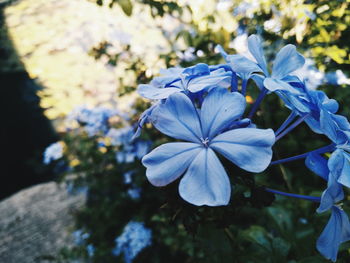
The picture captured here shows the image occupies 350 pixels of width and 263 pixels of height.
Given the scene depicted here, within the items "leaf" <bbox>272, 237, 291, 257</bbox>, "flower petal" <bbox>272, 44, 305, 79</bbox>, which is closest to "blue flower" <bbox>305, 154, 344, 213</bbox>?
"flower petal" <bbox>272, 44, 305, 79</bbox>

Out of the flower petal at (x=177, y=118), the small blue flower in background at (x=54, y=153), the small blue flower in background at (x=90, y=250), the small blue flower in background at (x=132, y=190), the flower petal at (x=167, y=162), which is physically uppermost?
the flower petal at (x=177, y=118)

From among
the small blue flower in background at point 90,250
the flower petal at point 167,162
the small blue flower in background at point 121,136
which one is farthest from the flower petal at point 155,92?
the small blue flower in background at point 90,250

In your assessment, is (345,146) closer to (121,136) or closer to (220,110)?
(220,110)

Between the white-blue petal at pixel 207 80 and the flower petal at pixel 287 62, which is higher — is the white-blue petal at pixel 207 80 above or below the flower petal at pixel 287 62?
above

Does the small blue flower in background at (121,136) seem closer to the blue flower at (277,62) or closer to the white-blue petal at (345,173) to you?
the blue flower at (277,62)

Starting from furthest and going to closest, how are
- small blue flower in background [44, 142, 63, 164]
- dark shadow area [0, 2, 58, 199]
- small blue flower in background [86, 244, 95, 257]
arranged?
dark shadow area [0, 2, 58, 199] → small blue flower in background [44, 142, 63, 164] → small blue flower in background [86, 244, 95, 257]

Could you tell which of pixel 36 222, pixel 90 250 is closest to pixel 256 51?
pixel 90 250

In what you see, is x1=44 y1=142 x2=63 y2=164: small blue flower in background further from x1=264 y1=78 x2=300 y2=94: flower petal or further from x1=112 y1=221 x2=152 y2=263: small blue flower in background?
x1=264 y1=78 x2=300 y2=94: flower petal
